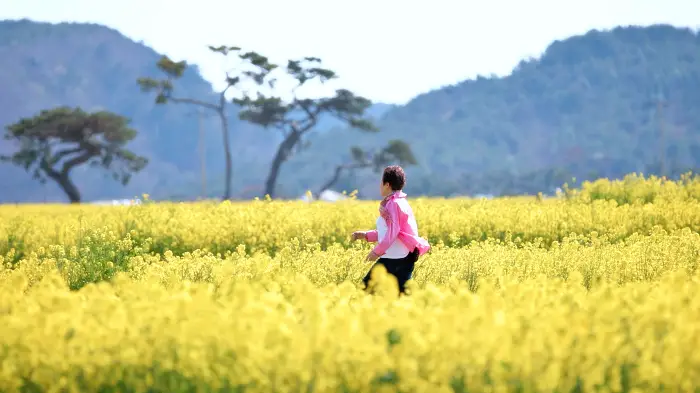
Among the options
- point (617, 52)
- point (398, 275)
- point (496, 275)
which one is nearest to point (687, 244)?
point (496, 275)

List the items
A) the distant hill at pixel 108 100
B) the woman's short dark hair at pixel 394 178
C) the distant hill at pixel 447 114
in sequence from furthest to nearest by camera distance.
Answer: the distant hill at pixel 108 100
the distant hill at pixel 447 114
the woman's short dark hair at pixel 394 178

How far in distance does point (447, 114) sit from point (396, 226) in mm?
136044

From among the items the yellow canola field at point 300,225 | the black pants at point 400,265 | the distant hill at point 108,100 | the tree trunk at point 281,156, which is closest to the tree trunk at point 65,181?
the tree trunk at point 281,156

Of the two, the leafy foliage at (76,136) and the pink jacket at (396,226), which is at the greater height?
the leafy foliage at (76,136)

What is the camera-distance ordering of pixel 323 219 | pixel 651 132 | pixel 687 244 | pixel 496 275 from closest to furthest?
1. pixel 496 275
2. pixel 687 244
3. pixel 323 219
4. pixel 651 132

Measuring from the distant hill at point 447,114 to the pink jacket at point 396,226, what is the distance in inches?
3865

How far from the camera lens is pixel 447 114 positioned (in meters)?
142

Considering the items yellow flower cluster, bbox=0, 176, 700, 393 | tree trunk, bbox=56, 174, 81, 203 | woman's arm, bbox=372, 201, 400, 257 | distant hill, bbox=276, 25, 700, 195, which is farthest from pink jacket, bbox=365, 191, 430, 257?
distant hill, bbox=276, 25, 700, 195

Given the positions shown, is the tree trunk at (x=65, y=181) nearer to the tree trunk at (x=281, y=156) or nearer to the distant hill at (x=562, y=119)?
the tree trunk at (x=281, y=156)

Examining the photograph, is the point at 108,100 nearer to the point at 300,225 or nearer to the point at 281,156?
the point at 281,156

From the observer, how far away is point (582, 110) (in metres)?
138

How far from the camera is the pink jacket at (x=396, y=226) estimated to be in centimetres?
751

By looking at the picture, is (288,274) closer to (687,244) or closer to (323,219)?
(687,244)

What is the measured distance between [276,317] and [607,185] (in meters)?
18.4
